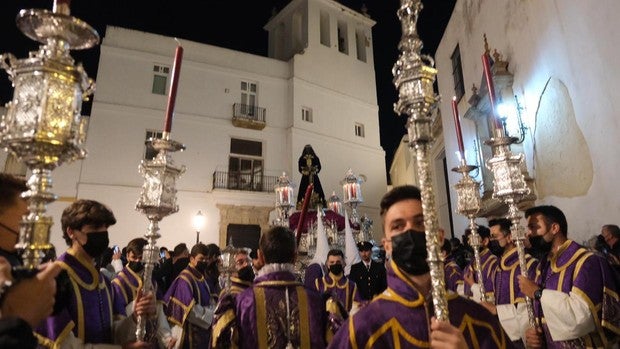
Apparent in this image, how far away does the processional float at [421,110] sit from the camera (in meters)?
1.49

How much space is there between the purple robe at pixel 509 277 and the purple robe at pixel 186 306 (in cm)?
354

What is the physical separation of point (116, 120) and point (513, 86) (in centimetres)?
1527

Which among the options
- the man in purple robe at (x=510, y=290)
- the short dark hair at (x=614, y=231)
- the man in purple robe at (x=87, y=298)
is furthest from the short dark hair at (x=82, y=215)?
the short dark hair at (x=614, y=231)

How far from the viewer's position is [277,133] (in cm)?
2056

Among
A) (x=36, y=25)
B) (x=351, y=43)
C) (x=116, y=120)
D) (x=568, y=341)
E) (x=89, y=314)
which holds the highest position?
(x=351, y=43)

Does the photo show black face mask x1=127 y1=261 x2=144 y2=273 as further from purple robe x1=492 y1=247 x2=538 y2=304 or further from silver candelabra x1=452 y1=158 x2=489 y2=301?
purple robe x1=492 y1=247 x2=538 y2=304

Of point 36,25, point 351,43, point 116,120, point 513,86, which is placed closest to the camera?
point 36,25

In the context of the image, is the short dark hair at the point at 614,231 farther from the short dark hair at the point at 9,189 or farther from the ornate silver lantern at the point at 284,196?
the short dark hair at the point at 9,189

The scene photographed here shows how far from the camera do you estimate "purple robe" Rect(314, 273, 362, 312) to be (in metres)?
5.95

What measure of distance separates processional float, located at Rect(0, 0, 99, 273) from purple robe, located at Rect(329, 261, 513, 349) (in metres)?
1.23

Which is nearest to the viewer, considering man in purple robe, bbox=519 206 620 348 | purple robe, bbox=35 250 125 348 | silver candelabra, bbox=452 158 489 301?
purple robe, bbox=35 250 125 348

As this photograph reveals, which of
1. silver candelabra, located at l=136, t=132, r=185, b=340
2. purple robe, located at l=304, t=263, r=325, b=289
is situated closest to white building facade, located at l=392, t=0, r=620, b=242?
purple robe, located at l=304, t=263, r=325, b=289

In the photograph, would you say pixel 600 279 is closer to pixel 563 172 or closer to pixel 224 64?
pixel 563 172

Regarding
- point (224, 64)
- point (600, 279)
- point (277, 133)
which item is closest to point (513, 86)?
point (600, 279)
